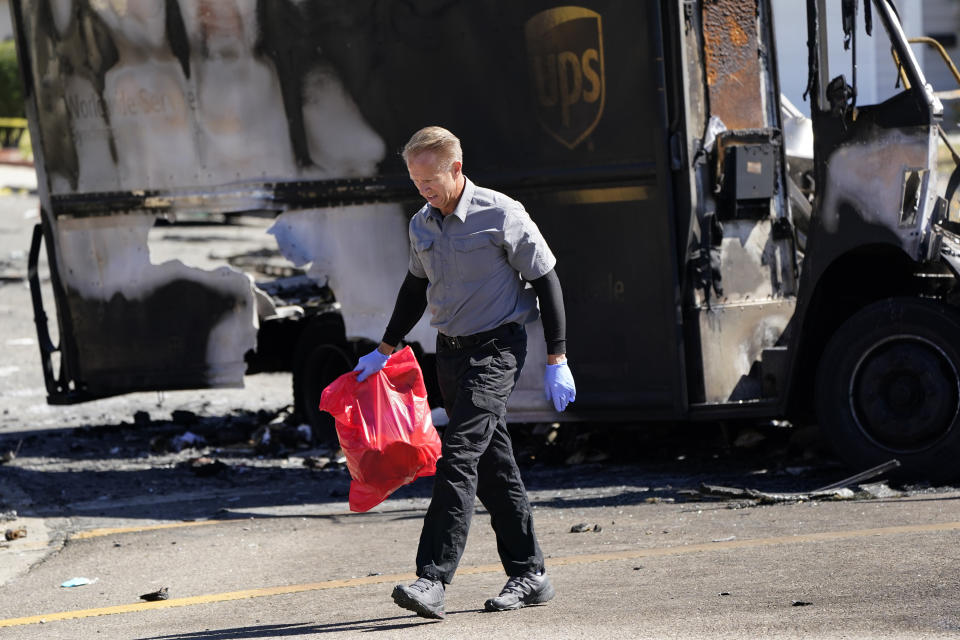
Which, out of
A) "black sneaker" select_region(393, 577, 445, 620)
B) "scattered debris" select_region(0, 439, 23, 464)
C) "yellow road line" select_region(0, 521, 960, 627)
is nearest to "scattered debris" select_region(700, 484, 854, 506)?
"yellow road line" select_region(0, 521, 960, 627)

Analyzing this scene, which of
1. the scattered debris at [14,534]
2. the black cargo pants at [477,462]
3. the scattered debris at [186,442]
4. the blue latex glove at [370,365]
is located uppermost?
the blue latex glove at [370,365]

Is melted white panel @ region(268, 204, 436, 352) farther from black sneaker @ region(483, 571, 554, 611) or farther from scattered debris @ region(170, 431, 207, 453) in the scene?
black sneaker @ region(483, 571, 554, 611)

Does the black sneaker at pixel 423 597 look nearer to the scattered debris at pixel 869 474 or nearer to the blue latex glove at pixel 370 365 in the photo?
the blue latex glove at pixel 370 365

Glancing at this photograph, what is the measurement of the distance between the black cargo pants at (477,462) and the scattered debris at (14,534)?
10.9 ft

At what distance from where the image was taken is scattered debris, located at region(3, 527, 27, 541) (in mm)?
7656

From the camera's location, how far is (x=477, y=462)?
5203mm

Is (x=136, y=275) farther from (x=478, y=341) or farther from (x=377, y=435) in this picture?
(x=478, y=341)

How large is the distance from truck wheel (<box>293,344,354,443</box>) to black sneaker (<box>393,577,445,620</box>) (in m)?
5.05

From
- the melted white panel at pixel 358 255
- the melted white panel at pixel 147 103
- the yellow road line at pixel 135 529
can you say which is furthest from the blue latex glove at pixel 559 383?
the melted white panel at pixel 147 103

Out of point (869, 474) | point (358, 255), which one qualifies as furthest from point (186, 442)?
point (869, 474)

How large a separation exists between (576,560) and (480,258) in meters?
1.70

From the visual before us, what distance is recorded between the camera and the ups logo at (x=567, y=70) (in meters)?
7.89

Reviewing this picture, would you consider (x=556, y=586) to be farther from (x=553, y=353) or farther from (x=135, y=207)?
(x=135, y=207)

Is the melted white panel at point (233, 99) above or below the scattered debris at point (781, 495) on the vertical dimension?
above
